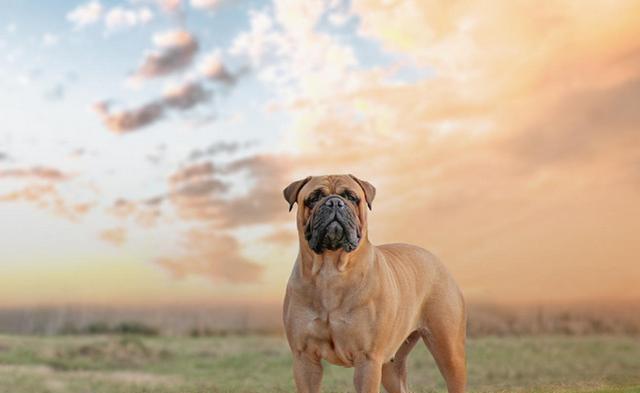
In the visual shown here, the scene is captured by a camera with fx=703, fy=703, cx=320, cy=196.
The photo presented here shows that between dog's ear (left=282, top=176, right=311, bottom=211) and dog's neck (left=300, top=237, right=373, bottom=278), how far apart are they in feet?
1.63

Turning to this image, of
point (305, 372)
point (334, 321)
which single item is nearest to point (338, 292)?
point (334, 321)

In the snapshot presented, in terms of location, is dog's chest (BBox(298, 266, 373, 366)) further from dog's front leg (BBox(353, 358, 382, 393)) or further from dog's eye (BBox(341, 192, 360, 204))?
dog's eye (BBox(341, 192, 360, 204))

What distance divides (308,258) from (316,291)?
0.32 meters

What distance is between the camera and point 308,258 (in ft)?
21.9

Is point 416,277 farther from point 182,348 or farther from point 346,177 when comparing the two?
point 182,348

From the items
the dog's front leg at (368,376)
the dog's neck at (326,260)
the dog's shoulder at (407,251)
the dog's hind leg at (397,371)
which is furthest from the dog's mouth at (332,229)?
the dog's hind leg at (397,371)

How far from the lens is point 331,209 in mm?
6312

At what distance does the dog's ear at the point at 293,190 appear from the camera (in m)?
6.91

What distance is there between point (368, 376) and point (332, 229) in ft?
4.80

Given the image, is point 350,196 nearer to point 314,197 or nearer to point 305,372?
point 314,197

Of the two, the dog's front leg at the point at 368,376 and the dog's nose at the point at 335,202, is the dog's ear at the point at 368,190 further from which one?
the dog's front leg at the point at 368,376

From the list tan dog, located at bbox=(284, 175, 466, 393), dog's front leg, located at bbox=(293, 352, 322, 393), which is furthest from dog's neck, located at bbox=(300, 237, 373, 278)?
dog's front leg, located at bbox=(293, 352, 322, 393)

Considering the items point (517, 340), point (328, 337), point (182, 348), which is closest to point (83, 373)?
point (182, 348)

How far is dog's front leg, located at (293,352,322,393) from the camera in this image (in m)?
6.79
